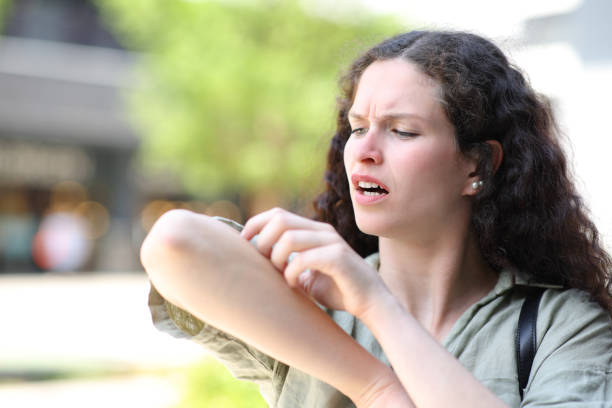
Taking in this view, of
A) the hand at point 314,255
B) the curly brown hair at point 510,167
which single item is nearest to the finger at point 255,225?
the hand at point 314,255

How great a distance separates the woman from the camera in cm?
117

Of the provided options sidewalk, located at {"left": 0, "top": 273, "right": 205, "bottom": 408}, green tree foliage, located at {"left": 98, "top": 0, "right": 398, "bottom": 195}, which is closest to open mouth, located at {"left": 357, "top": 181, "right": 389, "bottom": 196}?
sidewalk, located at {"left": 0, "top": 273, "right": 205, "bottom": 408}

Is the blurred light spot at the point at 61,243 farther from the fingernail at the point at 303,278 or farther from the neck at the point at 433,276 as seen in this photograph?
the fingernail at the point at 303,278

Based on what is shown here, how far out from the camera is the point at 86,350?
28.1ft

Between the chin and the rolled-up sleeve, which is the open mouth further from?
the rolled-up sleeve

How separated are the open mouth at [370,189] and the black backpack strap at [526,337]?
1.28 feet

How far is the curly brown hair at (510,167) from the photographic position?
1.53m

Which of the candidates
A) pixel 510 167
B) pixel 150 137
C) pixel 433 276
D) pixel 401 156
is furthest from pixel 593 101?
pixel 150 137

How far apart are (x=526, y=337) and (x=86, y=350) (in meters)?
7.87

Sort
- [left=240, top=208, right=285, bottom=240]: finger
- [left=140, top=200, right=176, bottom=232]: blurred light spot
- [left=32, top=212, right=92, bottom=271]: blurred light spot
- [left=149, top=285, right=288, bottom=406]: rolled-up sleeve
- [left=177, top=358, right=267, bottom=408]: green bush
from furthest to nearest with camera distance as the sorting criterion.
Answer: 1. [left=140, top=200, right=176, bottom=232]: blurred light spot
2. [left=32, top=212, right=92, bottom=271]: blurred light spot
3. [left=177, top=358, right=267, bottom=408]: green bush
4. [left=149, top=285, right=288, bottom=406]: rolled-up sleeve
5. [left=240, top=208, right=285, bottom=240]: finger

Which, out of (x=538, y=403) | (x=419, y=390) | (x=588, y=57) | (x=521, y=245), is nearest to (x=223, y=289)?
(x=419, y=390)

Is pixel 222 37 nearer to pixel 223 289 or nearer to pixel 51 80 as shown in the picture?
pixel 51 80

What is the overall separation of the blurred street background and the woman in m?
0.30

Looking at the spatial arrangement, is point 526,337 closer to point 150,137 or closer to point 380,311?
point 380,311
